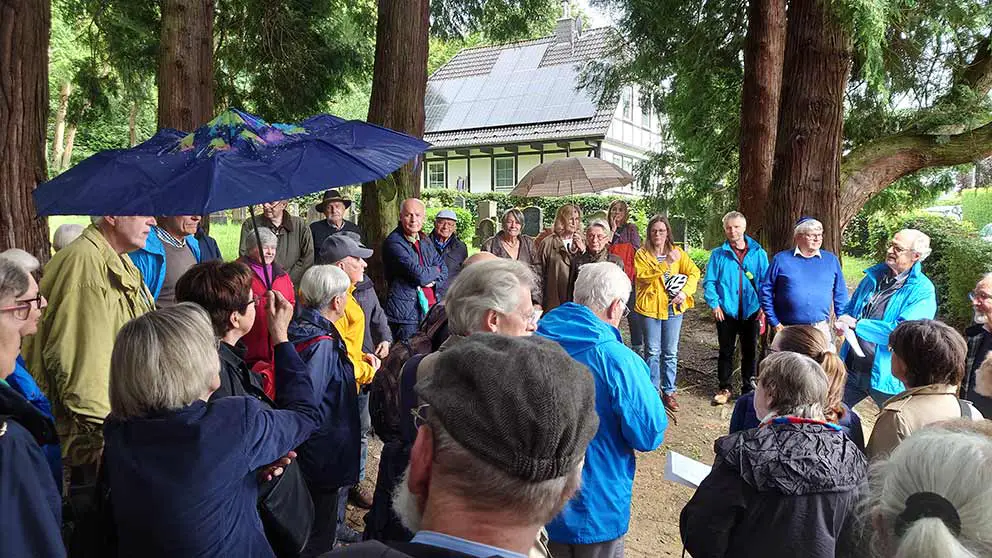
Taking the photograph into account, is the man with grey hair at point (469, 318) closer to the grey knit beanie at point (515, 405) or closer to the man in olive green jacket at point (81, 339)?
the man in olive green jacket at point (81, 339)

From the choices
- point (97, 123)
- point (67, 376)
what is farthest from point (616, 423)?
point (97, 123)

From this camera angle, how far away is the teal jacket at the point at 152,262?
3830mm

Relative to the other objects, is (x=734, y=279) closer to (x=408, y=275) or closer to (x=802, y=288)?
(x=802, y=288)

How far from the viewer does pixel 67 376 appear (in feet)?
8.23

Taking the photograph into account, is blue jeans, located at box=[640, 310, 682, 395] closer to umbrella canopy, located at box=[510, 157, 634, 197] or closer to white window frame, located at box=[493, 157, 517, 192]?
umbrella canopy, located at box=[510, 157, 634, 197]

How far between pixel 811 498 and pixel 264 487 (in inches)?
68.8

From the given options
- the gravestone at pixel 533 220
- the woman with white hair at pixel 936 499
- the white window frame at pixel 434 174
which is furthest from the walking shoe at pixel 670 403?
the white window frame at pixel 434 174

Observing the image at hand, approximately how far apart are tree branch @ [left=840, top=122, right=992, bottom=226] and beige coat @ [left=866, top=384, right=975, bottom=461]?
5260mm

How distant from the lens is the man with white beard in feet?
3.52

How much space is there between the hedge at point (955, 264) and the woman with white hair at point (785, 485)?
8277mm

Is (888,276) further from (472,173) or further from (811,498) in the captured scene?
(472,173)

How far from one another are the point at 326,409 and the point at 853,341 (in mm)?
3346

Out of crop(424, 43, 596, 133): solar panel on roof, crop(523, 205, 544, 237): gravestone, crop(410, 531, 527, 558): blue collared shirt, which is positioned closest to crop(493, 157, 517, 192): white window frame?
crop(424, 43, 596, 133): solar panel on roof

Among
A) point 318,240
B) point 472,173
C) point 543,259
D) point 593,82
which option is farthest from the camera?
point 472,173
